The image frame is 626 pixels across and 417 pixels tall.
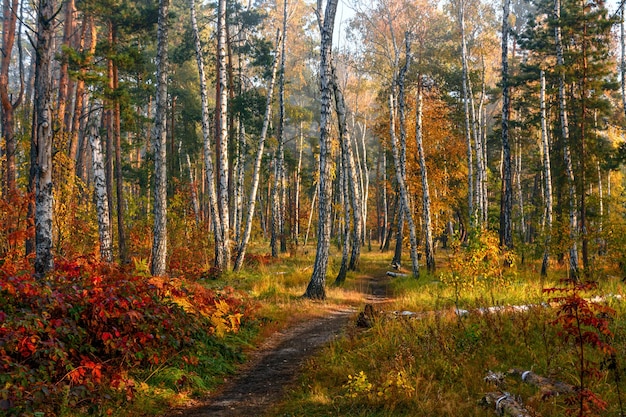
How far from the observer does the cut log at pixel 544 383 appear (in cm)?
451

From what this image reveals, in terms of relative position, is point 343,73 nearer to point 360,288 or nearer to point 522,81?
point 522,81

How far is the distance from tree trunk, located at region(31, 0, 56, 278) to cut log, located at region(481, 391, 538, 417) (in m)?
6.38

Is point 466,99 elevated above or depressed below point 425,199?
above

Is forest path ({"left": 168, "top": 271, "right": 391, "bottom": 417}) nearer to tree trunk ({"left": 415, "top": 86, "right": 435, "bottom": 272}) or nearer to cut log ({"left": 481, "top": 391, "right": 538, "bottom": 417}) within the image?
cut log ({"left": 481, "top": 391, "right": 538, "bottom": 417})

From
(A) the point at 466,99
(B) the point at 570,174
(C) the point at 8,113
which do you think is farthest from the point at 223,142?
(B) the point at 570,174

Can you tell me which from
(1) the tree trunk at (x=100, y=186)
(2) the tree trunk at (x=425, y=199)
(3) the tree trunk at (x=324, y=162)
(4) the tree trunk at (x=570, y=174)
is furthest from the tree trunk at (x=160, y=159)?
(4) the tree trunk at (x=570, y=174)

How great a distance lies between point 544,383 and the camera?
187 inches

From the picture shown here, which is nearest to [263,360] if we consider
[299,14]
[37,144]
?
[37,144]

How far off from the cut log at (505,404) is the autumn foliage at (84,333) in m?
3.94

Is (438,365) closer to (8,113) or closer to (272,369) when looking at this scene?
(272,369)

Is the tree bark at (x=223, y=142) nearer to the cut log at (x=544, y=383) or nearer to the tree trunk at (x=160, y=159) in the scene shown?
the tree trunk at (x=160, y=159)

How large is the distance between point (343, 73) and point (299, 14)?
6.07 meters

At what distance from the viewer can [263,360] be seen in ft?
23.5

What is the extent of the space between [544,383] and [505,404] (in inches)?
32.6
